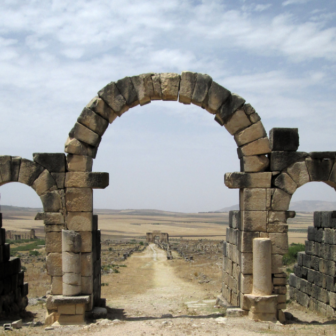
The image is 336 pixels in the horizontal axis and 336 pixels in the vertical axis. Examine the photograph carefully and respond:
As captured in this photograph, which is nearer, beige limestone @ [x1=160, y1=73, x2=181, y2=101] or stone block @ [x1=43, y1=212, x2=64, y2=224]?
stone block @ [x1=43, y1=212, x2=64, y2=224]

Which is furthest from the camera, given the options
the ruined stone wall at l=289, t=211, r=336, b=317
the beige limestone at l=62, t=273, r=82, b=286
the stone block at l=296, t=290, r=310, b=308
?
the stone block at l=296, t=290, r=310, b=308

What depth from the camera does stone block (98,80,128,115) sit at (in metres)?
9.29

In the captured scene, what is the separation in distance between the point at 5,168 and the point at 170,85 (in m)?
4.67

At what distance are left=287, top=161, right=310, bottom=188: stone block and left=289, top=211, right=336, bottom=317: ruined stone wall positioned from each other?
9.62 ft

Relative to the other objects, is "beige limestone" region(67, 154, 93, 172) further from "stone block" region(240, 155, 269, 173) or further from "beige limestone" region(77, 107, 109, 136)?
"stone block" region(240, 155, 269, 173)

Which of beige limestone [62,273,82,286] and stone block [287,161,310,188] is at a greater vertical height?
stone block [287,161,310,188]

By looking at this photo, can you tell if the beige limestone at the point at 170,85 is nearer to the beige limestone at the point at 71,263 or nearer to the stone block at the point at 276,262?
the beige limestone at the point at 71,263

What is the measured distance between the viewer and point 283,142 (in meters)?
9.43

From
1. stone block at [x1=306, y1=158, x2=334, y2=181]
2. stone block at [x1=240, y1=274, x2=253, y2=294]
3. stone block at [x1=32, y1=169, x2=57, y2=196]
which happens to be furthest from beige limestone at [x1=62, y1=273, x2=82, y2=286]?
stone block at [x1=306, y1=158, x2=334, y2=181]

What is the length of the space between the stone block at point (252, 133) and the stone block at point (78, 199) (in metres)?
4.04

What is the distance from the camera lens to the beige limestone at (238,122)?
9359 millimetres

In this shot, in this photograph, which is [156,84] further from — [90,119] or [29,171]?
[29,171]

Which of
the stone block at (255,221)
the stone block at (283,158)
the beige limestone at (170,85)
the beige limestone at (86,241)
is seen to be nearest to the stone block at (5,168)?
the beige limestone at (86,241)

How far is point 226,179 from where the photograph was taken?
9570 millimetres
